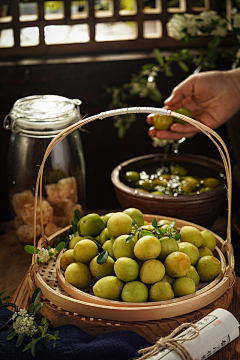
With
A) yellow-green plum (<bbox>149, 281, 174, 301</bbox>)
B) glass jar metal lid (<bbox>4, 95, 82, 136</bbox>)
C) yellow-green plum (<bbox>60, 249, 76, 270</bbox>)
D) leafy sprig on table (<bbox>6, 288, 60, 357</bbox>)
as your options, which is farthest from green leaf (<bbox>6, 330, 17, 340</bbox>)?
glass jar metal lid (<bbox>4, 95, 82, 136</bbox>)

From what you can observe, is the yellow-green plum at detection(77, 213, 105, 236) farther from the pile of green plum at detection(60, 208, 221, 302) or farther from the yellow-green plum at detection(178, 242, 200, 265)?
the yellow-green plum at detection(178, 242, 200, 265)

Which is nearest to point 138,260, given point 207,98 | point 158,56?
point 207,98

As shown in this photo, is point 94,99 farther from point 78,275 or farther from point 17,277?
point 78,275

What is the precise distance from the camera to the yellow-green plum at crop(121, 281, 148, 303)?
3.08 feet

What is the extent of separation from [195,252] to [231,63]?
1326 mm

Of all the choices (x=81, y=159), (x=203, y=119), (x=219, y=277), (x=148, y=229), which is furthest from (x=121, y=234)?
(x=203, y=119)

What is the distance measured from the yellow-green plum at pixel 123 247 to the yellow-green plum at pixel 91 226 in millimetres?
149

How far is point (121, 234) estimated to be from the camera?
107cm

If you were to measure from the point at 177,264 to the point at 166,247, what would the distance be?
6cm

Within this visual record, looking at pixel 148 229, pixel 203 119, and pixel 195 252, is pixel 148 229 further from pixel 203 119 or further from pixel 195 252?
pixel 203 119

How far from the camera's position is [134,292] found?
0.94 m

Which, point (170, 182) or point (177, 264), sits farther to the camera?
point (170, 182)

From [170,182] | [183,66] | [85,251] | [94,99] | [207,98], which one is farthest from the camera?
[94,99]

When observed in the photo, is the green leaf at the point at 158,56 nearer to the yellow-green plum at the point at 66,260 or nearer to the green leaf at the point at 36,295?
the yellow-green plum at the point at 66,260
